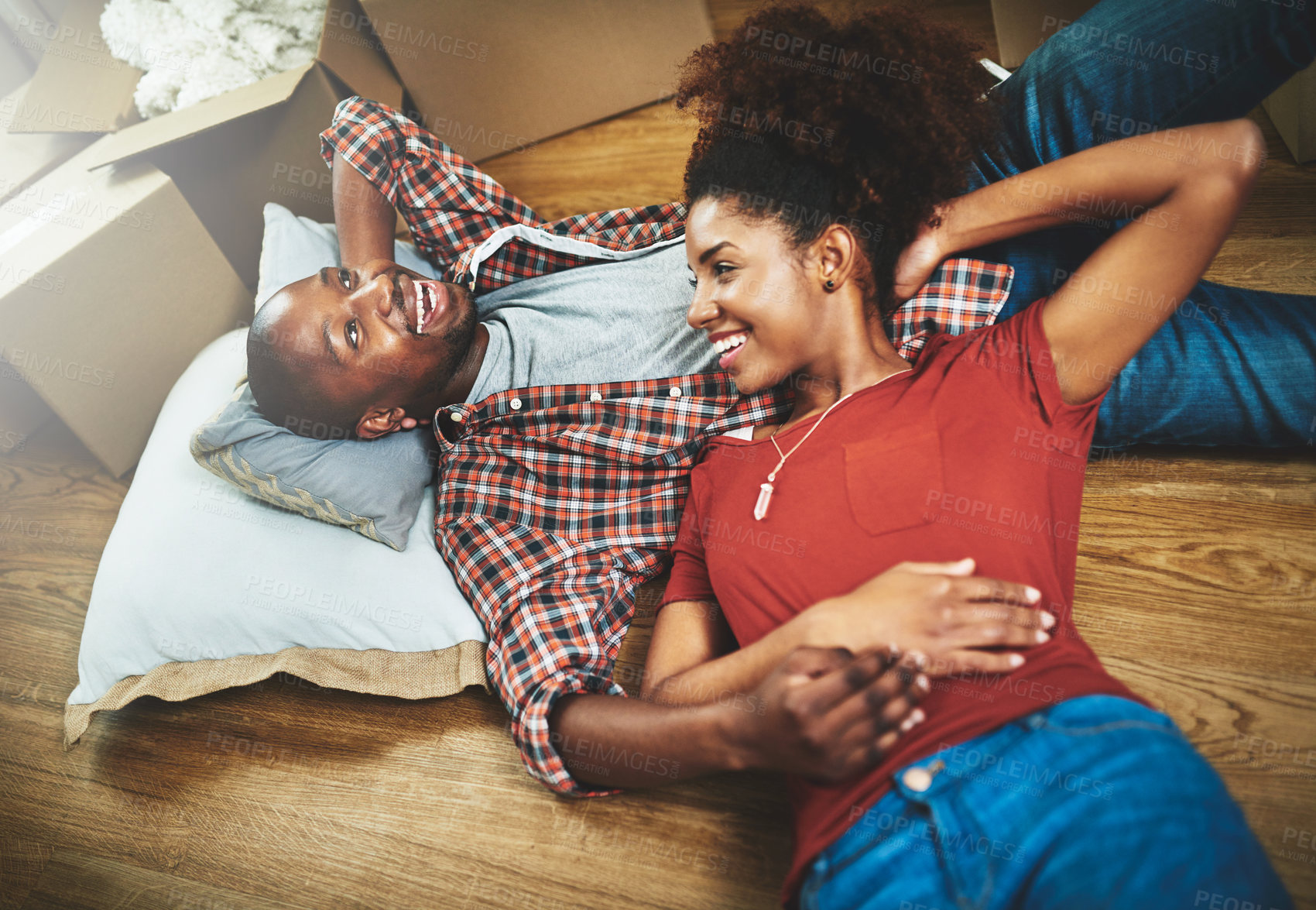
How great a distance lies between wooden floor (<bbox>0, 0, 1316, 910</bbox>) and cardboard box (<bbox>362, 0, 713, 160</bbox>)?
151cm

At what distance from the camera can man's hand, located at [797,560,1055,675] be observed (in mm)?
862

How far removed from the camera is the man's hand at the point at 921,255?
1.19m

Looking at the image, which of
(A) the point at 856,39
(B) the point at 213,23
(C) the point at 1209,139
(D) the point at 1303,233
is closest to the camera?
(C) the point at 1209,139

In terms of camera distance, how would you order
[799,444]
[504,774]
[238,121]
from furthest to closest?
1. [238,121]
2. [504,774]
3. [799,444]

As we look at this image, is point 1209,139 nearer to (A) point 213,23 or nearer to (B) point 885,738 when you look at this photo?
(B) point 885,738

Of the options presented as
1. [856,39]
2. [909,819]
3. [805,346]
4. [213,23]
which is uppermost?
[213,23]

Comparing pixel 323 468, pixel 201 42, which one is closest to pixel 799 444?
pixel 323 468

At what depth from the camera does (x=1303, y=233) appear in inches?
60.1

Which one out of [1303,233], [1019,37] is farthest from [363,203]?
[1303,233]

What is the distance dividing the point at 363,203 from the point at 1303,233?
188 cm

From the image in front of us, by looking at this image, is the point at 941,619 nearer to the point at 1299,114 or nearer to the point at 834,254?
the point at 834,254

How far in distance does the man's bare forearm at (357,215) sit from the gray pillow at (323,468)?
1.27 ft

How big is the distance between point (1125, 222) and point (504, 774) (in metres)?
1.32

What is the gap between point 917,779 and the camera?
82cm
